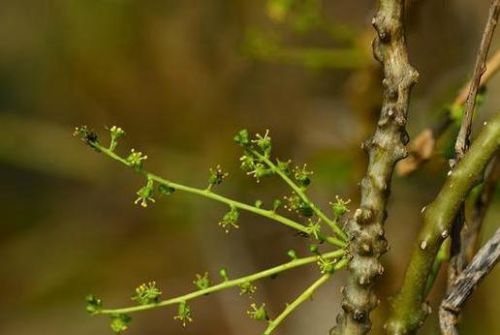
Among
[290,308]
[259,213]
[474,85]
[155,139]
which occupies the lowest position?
[290,308]

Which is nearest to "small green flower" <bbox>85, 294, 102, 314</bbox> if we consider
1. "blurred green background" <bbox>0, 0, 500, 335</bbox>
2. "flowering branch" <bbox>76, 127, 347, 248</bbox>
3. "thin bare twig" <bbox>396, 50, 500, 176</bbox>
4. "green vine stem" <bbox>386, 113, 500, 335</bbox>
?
"flowering branch" <bbox>76, 127, 347, 248</bbox>

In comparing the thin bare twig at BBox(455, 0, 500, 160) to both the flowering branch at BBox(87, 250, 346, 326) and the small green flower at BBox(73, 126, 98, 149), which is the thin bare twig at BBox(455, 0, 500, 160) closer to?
the flowering branch at BBox(87, 250, 346, 326)

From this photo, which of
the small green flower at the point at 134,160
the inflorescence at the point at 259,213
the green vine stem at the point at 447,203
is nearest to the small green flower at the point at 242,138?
the inflorescence at the point at 259,213

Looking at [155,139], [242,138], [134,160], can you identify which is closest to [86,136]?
[134,160]

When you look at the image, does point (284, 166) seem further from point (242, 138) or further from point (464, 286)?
point (464, 286)

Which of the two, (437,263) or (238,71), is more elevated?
(238,71)

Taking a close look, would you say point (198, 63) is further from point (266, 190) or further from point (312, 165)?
point (312, 165)

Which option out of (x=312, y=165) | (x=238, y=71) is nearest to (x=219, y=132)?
(x=238, y=71)
